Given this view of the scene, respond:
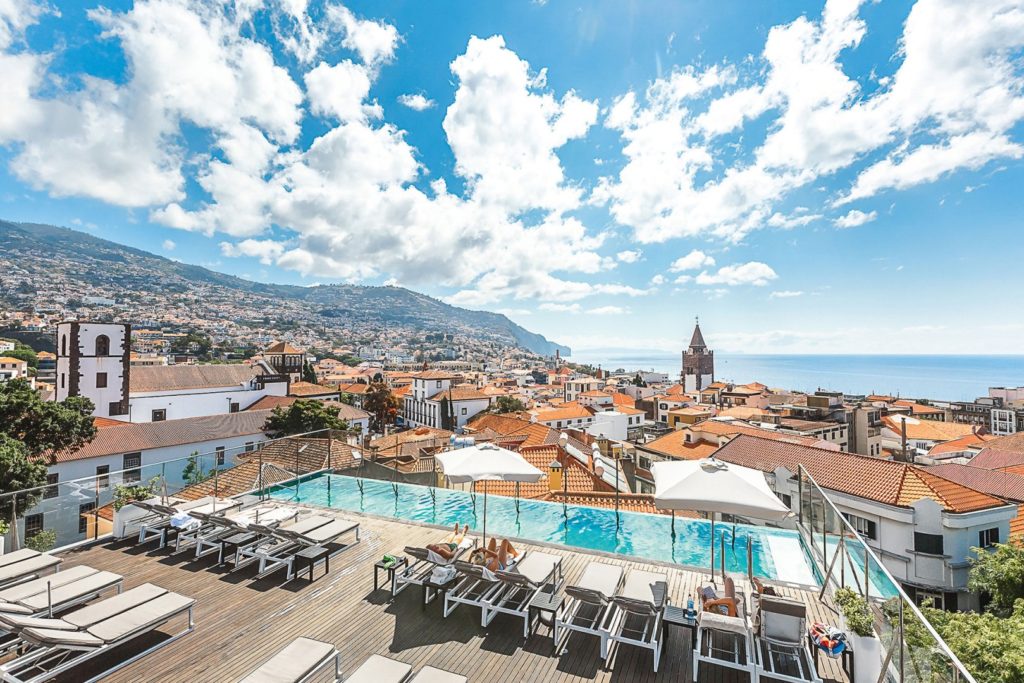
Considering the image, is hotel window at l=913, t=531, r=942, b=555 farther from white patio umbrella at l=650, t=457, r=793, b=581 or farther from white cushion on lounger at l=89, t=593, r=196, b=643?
white cushion on lounger at l=89, t=593, r=196, b=643

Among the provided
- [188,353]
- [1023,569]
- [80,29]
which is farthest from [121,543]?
[188,353]

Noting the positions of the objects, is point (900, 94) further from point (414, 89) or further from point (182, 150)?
point (182, 150)

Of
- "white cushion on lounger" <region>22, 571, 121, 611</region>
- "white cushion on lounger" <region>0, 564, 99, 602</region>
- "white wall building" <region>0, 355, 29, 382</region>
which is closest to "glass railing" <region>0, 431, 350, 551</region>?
"white cushion on lounger" <region>0, 564, 99, 602</region>

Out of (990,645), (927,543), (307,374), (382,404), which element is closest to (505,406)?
(382,404)

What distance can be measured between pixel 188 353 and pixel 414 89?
484 ft

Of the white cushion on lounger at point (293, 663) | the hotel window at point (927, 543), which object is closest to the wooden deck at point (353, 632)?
the white cushion on lounger at point (293, 663)

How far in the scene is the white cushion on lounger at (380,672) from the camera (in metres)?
3.54

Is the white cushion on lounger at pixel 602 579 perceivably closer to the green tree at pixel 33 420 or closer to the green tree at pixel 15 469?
the green tree at pixel 15 469

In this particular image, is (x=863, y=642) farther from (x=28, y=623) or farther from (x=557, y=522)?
(x=28, y=623)

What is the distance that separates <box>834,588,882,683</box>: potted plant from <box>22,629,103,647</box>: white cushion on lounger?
23.0 ft

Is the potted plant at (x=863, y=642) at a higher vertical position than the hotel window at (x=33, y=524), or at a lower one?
higher

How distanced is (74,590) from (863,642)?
8.37 m

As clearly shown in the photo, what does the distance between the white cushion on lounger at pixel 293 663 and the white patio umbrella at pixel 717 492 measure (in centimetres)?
382

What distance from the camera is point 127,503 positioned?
7.75 metres
